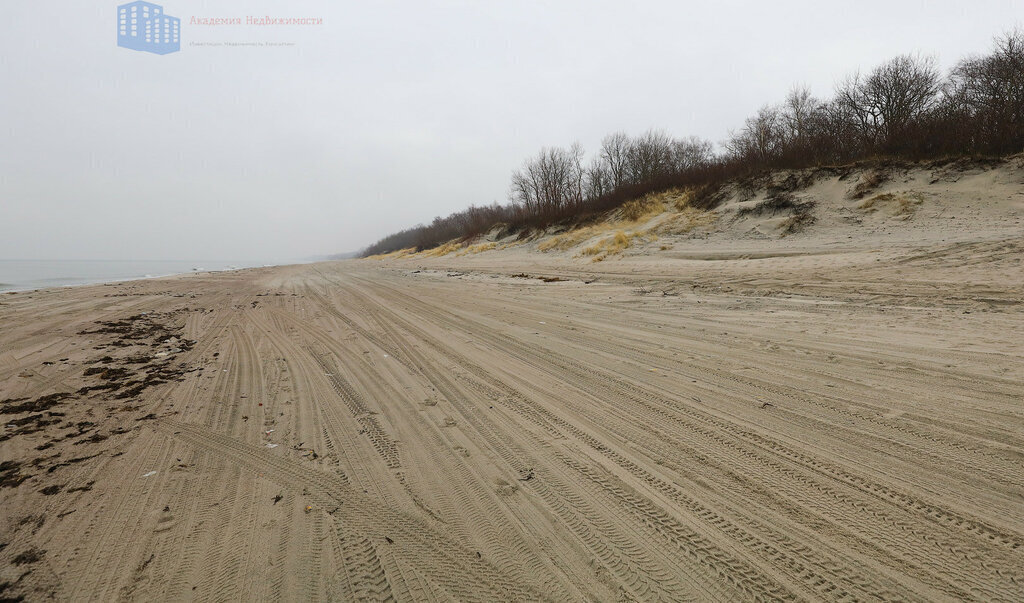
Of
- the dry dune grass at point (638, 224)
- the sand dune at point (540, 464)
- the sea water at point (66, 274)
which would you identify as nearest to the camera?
the sand dune at point (540, 464)

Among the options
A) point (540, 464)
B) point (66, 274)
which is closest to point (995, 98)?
point (540, 464)

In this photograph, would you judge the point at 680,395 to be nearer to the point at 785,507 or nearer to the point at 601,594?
the point at 785,507

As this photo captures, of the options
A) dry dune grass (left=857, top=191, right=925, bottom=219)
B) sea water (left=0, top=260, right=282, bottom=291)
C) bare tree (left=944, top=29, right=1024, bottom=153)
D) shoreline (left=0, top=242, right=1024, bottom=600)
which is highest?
bare tree (left=944, top=29, right=1024, bottom=153)

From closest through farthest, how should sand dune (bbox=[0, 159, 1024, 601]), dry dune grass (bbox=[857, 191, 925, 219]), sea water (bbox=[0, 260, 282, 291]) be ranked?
sand dune (bbox=[0, 159, 1024, 601]), dry dune grass (bbox=[857, 191, 925, 219]), sea water (bbox=[0, 260, 282, 291])

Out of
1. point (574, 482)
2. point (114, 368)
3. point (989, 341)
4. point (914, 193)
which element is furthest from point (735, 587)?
point (914, 193)

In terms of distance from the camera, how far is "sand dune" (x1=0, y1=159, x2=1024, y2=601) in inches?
53.8

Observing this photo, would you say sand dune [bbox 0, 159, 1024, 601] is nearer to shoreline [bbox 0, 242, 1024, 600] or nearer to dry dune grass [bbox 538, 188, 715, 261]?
shoreline [bbox 0, 242, 1024, 600]

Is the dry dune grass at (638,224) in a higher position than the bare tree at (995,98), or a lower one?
lower

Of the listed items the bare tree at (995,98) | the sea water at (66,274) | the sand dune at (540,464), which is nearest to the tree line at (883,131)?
the bare tree at (995,98)

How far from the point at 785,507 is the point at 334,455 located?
233cm

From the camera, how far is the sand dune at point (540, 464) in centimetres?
137

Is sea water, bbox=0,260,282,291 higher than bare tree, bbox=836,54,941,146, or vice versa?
bare tree, bbox=836,54,941,146

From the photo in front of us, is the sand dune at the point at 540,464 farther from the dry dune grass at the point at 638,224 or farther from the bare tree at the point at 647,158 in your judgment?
the bare tree at the point at 647,158

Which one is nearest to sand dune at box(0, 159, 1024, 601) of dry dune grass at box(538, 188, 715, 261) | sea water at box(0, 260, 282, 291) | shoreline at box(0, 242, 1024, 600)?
shoreline at box(0, 242, 1024, 600)
